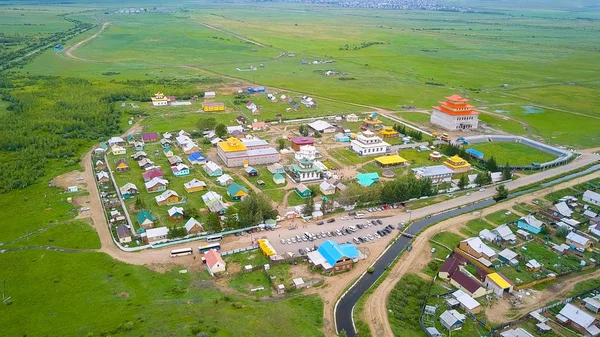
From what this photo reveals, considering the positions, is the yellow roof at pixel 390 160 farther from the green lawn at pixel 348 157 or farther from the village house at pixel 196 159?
the village house at pixel 196 159

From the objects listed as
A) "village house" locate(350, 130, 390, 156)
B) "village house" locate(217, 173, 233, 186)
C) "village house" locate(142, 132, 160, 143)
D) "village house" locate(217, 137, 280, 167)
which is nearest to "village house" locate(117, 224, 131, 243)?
"village house" locate(217, 173, 233, 186)

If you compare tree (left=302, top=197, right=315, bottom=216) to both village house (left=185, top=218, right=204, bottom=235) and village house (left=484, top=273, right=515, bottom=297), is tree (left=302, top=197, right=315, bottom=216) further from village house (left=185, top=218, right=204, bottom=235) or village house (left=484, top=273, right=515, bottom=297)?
village house (left=484, top=273, right=515, bottom=297)

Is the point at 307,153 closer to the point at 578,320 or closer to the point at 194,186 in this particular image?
the point at 194,186

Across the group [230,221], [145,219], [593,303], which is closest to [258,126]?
[230,221]

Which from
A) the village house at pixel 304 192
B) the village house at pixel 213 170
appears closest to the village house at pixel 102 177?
the village house at pixel 213 170

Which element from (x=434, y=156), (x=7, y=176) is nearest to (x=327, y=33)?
(x=434, y=156)

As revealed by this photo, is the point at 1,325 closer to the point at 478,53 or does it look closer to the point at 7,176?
the point at 7,176
